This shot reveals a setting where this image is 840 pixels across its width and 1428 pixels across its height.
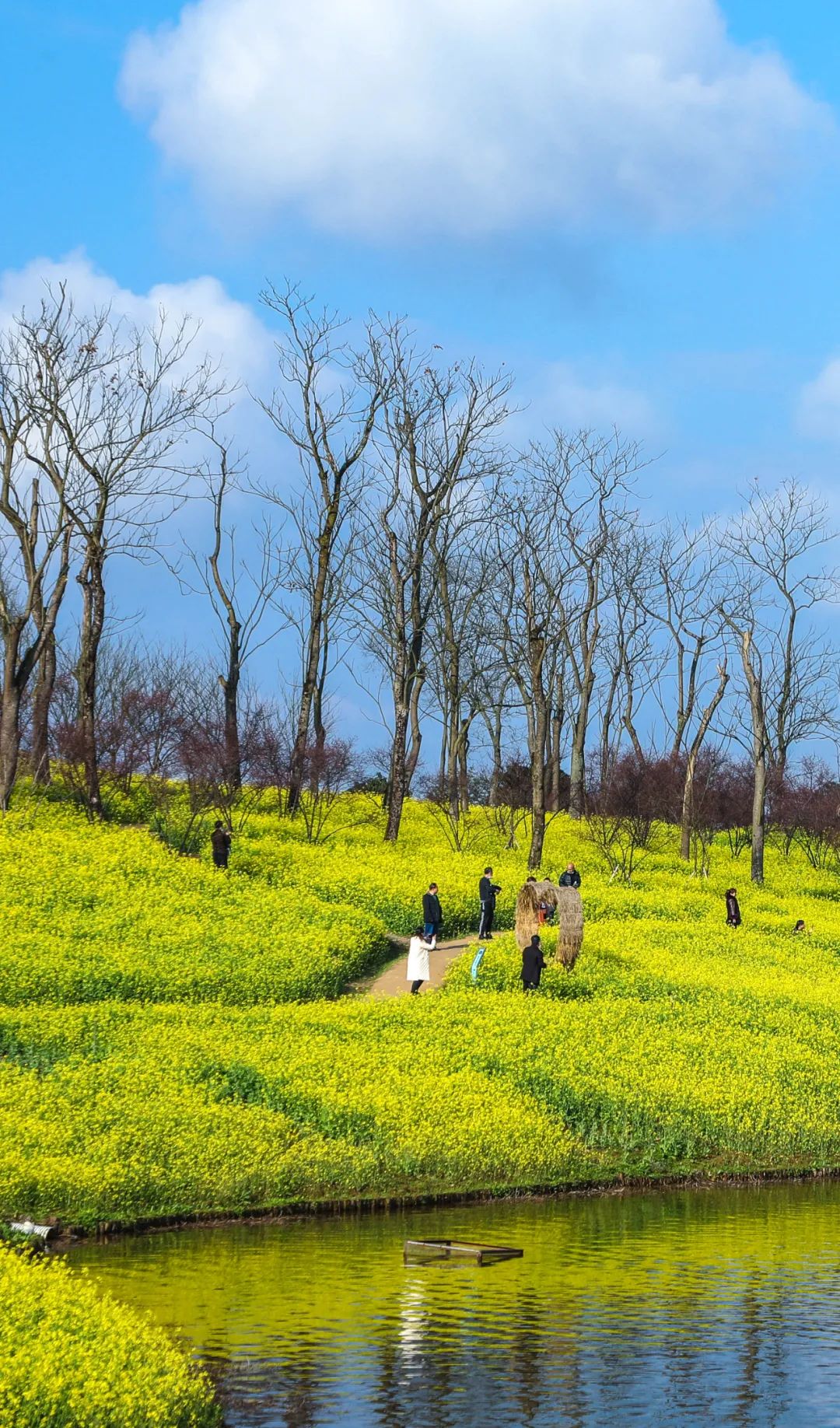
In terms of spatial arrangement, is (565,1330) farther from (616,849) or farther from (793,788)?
(793,788)

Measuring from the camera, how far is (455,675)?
64.4 meters

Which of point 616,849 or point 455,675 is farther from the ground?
point 455,675

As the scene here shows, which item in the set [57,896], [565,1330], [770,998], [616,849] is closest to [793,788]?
[616,849]

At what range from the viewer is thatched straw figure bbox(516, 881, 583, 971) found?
34.0m

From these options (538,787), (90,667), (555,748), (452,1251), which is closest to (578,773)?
(555,748)

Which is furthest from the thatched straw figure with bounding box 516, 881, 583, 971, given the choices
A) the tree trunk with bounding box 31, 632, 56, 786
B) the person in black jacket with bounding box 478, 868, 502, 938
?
the tree trunk with bounding box 31, 632, 56, 786

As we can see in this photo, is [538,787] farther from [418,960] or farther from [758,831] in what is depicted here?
[418,960]

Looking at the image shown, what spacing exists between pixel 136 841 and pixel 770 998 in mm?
19175

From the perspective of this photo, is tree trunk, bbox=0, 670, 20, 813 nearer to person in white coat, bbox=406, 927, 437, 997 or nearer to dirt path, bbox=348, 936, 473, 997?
dirt path, bbox=348, 936, 473, 997

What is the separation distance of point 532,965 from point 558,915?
8.43 ft

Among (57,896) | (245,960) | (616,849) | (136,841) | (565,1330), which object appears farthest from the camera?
(616,849)

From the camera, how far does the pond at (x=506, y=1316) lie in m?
11.5

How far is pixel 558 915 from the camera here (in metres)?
34.0

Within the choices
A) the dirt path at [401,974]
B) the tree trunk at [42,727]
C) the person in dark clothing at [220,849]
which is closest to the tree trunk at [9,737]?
the tree trunk at [42,727]
